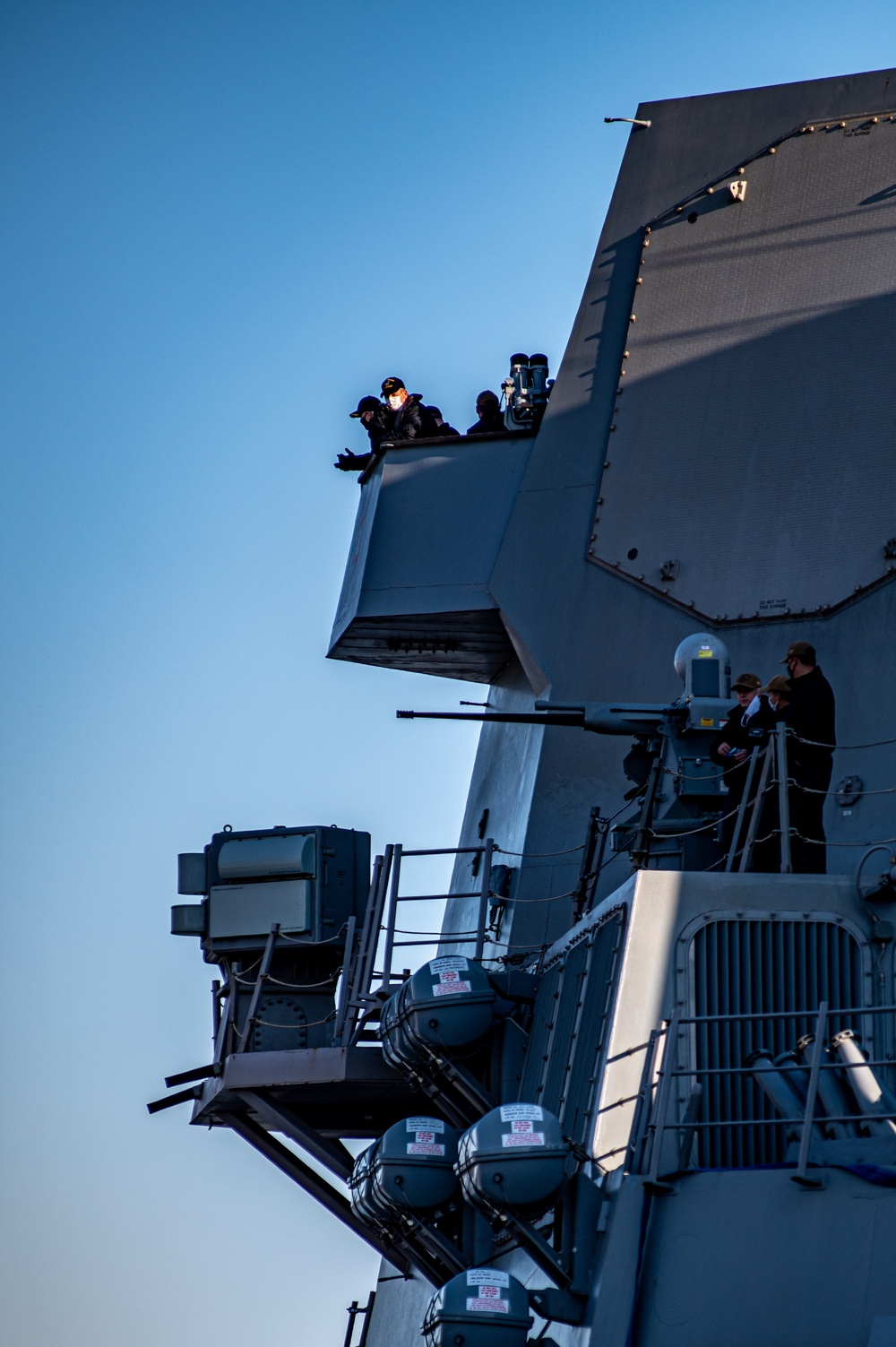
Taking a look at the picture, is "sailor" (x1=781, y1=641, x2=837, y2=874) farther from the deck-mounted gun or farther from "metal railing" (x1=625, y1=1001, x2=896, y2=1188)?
"metal railing" (x1=625, y1=1001, x2=896, y2=1188)

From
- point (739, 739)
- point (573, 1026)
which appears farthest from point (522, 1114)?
point (739, 739)

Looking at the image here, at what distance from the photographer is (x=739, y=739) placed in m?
7.60

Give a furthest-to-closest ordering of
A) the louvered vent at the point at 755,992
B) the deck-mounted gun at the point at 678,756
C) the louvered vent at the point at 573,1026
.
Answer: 1. the deck-mounted gun at the point at 678,756
2. the louvered vent at the point at 573,1026
3. the louvered vent at the point at 755,992

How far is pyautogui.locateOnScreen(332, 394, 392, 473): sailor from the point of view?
1208 centimetres

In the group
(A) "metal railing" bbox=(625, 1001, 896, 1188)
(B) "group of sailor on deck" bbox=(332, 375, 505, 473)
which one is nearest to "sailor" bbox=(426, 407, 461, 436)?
(B) "group of sailor on deck" bbox=(332, 375, 505, 473)

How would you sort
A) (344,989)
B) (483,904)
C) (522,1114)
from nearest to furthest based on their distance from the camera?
(522,1114)
(483,904)
(344,989)

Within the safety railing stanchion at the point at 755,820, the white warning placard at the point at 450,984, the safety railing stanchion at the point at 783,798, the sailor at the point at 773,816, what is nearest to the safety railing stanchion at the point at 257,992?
the white warning placard at the point at 450,984

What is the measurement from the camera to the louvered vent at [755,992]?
261 inches

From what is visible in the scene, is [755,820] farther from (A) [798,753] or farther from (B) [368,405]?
(B) [368,405]

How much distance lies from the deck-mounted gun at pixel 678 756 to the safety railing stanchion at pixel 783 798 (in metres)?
0.32

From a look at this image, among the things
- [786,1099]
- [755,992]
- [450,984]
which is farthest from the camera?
[450,984]

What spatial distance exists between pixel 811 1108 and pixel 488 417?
6743 mm

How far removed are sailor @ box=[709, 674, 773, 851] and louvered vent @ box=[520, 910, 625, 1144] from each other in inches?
30.8

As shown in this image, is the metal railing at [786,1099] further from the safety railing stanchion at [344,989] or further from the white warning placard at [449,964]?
the safety railing stanchion at [344,989]
